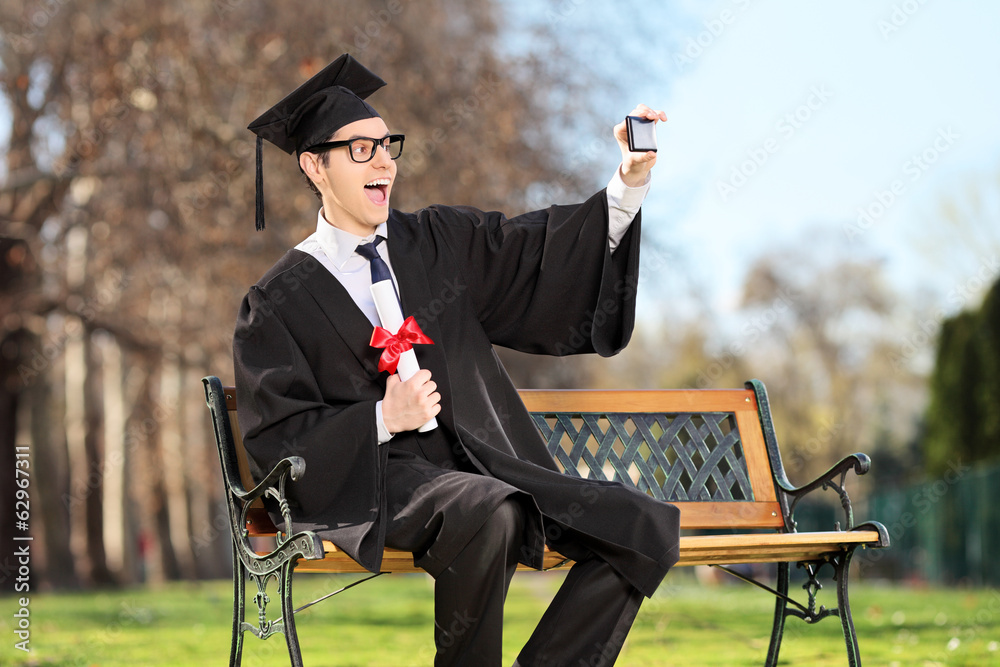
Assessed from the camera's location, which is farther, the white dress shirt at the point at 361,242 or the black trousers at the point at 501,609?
the white dress shirt at the point at 361,242

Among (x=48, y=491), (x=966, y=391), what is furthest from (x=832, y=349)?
(x=48, y=491)

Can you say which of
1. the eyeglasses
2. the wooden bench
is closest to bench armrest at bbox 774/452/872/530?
the wooden bench

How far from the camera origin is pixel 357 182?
378 centimetres

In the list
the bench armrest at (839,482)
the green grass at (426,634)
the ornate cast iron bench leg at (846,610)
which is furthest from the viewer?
the green grass at (426,634)

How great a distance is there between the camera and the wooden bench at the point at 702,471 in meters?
3.67

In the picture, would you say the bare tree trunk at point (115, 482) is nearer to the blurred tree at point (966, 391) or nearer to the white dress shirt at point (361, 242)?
the blurred tree at point (966, 391)

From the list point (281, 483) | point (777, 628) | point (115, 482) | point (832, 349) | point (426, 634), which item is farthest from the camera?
point (832, 349)

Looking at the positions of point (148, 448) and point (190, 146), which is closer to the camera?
point (190, 146)

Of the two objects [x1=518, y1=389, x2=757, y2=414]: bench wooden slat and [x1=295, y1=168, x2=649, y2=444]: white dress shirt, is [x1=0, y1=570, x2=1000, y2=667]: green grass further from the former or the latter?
[x1=295, y1=168, x2=649, y2=444]: white dress shirt

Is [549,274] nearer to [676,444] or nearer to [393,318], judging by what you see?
[393,318]

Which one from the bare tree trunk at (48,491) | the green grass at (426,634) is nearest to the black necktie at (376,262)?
the green grass at (426,634)

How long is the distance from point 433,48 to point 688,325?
23685 millimetres

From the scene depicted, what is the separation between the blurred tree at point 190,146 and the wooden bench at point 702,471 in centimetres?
647

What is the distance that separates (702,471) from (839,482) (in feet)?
1.71
